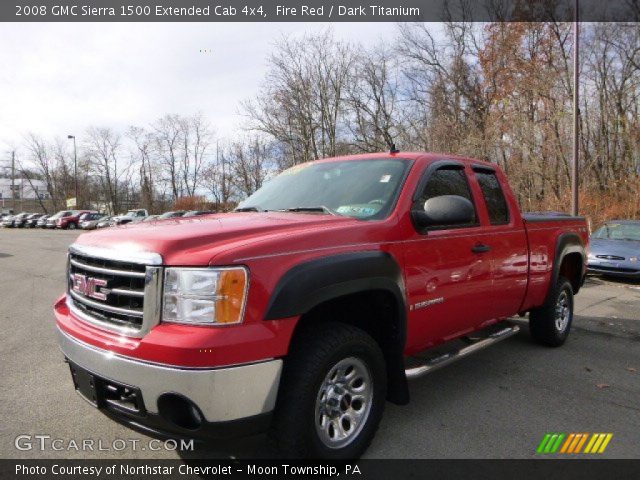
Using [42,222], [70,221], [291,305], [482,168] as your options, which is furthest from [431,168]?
[42,222]

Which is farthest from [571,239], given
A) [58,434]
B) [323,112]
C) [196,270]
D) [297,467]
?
[323,112]

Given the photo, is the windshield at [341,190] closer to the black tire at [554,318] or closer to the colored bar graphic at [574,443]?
the colored bar graphic at [574,443]

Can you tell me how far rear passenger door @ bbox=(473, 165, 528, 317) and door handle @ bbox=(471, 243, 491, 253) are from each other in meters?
0.05

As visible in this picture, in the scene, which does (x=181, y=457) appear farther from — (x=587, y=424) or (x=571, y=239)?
(x=571, y=239)

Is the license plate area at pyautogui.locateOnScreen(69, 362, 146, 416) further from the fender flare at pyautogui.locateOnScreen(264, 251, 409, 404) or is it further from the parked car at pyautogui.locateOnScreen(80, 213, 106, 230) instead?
the parked car at pyautogui.locateOnScreen(80, 213, 106, 230)

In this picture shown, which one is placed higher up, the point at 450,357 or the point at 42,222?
the point at 42,222

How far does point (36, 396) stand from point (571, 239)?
5602 millimetres

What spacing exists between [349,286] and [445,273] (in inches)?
40.7

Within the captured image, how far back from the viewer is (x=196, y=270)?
218cm

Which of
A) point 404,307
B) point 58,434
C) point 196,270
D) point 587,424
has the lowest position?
point 587,424

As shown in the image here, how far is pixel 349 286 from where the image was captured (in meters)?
2.58

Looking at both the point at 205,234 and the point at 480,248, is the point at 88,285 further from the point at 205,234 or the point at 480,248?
the point at 480,248

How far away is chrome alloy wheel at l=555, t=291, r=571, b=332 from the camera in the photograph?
5.15m

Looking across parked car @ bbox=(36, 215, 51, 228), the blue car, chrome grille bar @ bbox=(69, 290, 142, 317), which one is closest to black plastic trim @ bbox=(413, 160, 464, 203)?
chrome grille bar @ bbox=(69, 290, 142, 317)
